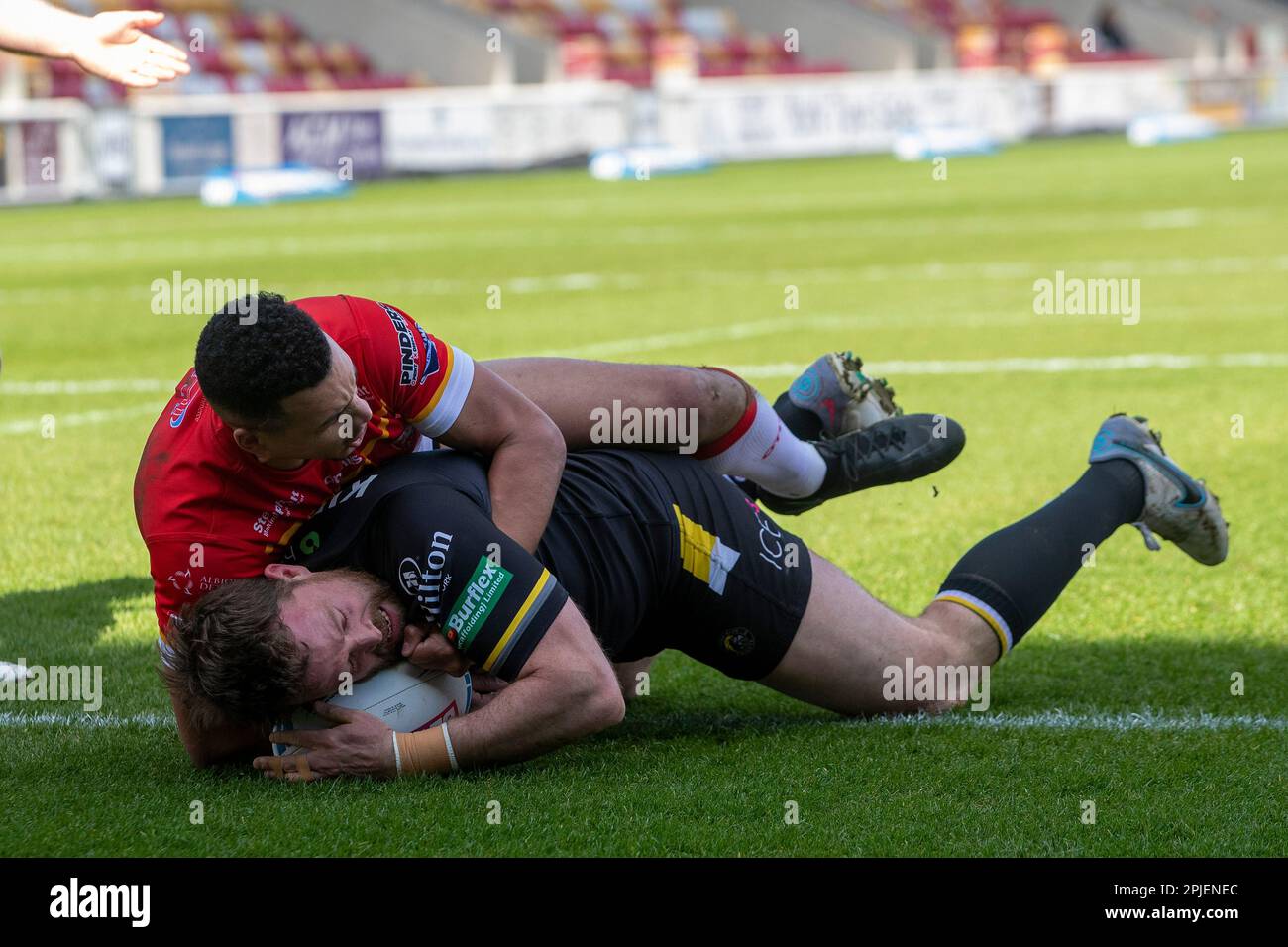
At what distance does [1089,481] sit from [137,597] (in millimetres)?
3186

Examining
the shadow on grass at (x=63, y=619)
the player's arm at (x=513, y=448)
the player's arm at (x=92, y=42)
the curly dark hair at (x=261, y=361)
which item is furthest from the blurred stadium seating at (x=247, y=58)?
the curly dark hair at (x=261, y=361)

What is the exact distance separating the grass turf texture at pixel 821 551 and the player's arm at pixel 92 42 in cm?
168

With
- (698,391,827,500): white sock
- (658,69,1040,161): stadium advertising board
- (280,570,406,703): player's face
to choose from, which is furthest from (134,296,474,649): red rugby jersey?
(658,69,1040,161): stadium advertising board

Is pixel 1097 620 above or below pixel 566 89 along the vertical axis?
below

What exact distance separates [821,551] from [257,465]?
3155mm

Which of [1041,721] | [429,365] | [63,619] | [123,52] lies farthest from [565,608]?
[63,619]

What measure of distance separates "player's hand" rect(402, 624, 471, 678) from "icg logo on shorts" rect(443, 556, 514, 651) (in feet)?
0.23

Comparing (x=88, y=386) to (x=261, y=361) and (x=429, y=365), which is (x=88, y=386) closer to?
(x=429, y=365)

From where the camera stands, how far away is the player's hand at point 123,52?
15.0ft

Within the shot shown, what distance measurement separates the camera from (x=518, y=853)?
3.67 metres

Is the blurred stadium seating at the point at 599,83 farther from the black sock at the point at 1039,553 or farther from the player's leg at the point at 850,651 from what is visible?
the player's leg at the point at 850,651

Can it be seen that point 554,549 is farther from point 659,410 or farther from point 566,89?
point 566,89

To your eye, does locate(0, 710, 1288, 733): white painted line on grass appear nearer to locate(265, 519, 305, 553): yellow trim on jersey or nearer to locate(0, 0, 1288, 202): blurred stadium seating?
locate(265, 519, 305, 553): yellow trim on jersey

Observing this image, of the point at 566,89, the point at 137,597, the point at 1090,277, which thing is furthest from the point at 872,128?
the point at 137,597
